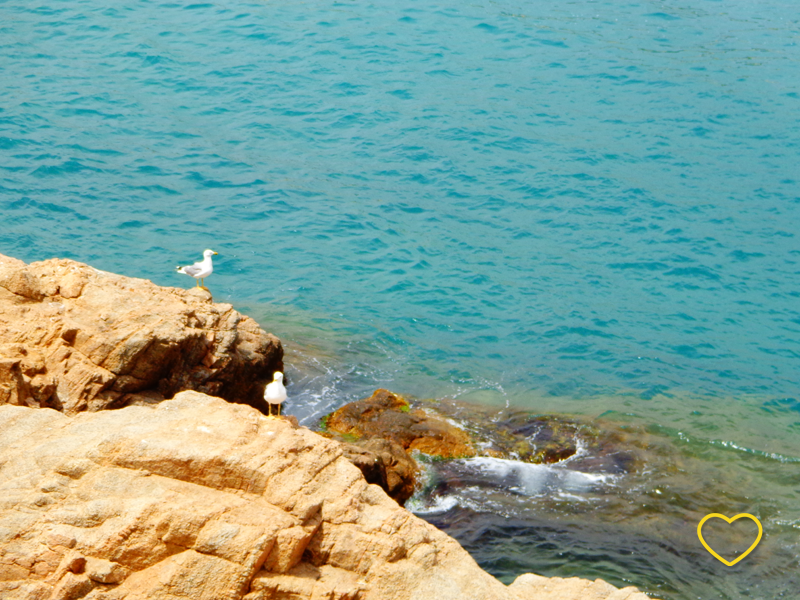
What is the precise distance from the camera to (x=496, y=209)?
19.6 m

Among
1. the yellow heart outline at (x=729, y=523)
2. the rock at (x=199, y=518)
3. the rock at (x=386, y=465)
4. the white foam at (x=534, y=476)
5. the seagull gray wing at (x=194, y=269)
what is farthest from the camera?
the seagull gray wing at (x=194, y=269)

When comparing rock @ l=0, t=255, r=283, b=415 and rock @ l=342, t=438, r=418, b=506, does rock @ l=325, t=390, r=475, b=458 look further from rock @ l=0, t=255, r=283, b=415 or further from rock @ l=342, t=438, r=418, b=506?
rock @ l=0, t=255, r=283, b=415

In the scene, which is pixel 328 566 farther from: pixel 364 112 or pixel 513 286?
pixel 364 112

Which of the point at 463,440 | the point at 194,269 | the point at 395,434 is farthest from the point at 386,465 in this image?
the point at 194,269

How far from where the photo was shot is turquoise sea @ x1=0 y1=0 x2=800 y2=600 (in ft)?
37.6

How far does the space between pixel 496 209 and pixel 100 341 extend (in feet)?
41.6

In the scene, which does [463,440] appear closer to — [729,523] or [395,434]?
[395,434]

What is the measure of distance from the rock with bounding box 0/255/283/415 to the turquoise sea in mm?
3081

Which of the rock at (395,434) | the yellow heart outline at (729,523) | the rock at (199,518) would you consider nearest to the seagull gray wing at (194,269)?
the rock at (395,434)

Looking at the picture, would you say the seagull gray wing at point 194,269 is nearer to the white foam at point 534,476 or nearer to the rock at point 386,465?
the rock at point 386,465

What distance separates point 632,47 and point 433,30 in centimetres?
725

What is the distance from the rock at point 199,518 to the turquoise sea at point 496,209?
12.4 feet

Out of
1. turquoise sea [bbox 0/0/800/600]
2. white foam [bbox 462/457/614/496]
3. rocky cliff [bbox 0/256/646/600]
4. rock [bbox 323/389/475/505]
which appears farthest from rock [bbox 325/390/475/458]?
rocky cliff [bbox 0/256/646/600]

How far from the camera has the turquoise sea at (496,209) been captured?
11.5 metres
